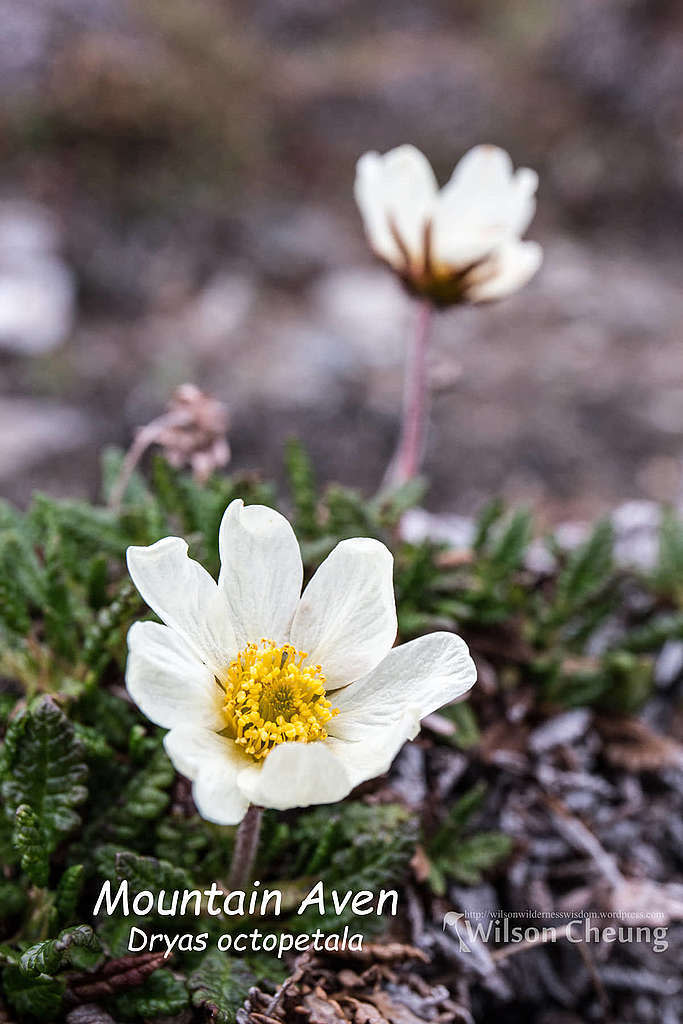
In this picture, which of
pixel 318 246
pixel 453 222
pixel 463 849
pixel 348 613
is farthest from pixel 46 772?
pixel 318 246

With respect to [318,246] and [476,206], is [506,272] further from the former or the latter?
[318,246]

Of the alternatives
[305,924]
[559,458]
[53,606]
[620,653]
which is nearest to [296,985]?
[305,924]

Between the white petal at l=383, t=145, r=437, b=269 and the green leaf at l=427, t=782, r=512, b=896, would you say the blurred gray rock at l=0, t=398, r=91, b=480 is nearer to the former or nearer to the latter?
the white petal at l=383, t=145, r=437, b=269

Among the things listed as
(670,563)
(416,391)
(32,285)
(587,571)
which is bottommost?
(587,571)

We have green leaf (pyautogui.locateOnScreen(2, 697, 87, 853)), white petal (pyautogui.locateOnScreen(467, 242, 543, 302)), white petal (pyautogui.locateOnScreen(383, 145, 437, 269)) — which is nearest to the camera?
green leaf (pyautogui.locateOnScreen(2, 697, 87, 853))

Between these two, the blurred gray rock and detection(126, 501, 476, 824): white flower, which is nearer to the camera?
detection(126, 501, 476, 824): white flower

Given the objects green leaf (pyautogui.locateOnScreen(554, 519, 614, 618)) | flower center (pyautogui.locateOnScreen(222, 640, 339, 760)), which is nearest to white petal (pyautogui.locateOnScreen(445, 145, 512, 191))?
green leaf (pyautogui.locateOnScreen(554, 519, 614, 618))

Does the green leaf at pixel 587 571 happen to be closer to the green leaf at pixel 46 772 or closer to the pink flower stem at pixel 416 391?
the pink flower stem at pixel 416 391

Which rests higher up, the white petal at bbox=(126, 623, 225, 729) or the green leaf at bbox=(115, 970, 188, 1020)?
the white petal at bbox=(126, 623, 225, 729)
